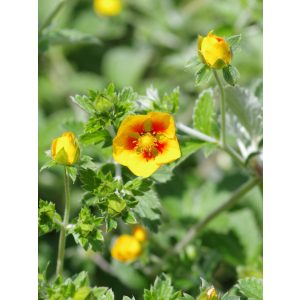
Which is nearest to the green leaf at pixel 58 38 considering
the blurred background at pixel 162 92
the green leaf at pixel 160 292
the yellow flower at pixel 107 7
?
the blurred background at pixel 162 92

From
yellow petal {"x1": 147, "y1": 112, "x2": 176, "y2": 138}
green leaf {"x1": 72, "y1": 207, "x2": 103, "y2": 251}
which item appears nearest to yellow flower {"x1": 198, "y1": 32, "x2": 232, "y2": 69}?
yellow petal {"x1": 147, "y1": 112, "x2": 176, "y2": 138}

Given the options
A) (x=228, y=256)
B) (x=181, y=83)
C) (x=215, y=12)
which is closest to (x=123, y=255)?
(x=228, y=256)

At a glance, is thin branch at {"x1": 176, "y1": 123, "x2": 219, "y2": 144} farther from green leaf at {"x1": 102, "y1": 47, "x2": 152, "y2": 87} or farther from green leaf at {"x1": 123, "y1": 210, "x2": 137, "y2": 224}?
green leaf at {"x1": 102, "y1": 47, "x2": 152, "y2": 87}

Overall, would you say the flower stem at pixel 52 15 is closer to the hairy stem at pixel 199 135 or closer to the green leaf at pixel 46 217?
the hairy stem at pixel 199 135

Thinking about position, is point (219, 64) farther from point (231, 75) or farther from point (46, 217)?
point (46, 217)

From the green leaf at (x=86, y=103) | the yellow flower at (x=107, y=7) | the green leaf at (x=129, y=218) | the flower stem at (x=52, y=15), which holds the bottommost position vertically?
the green leaf at (x=129, y=218)
